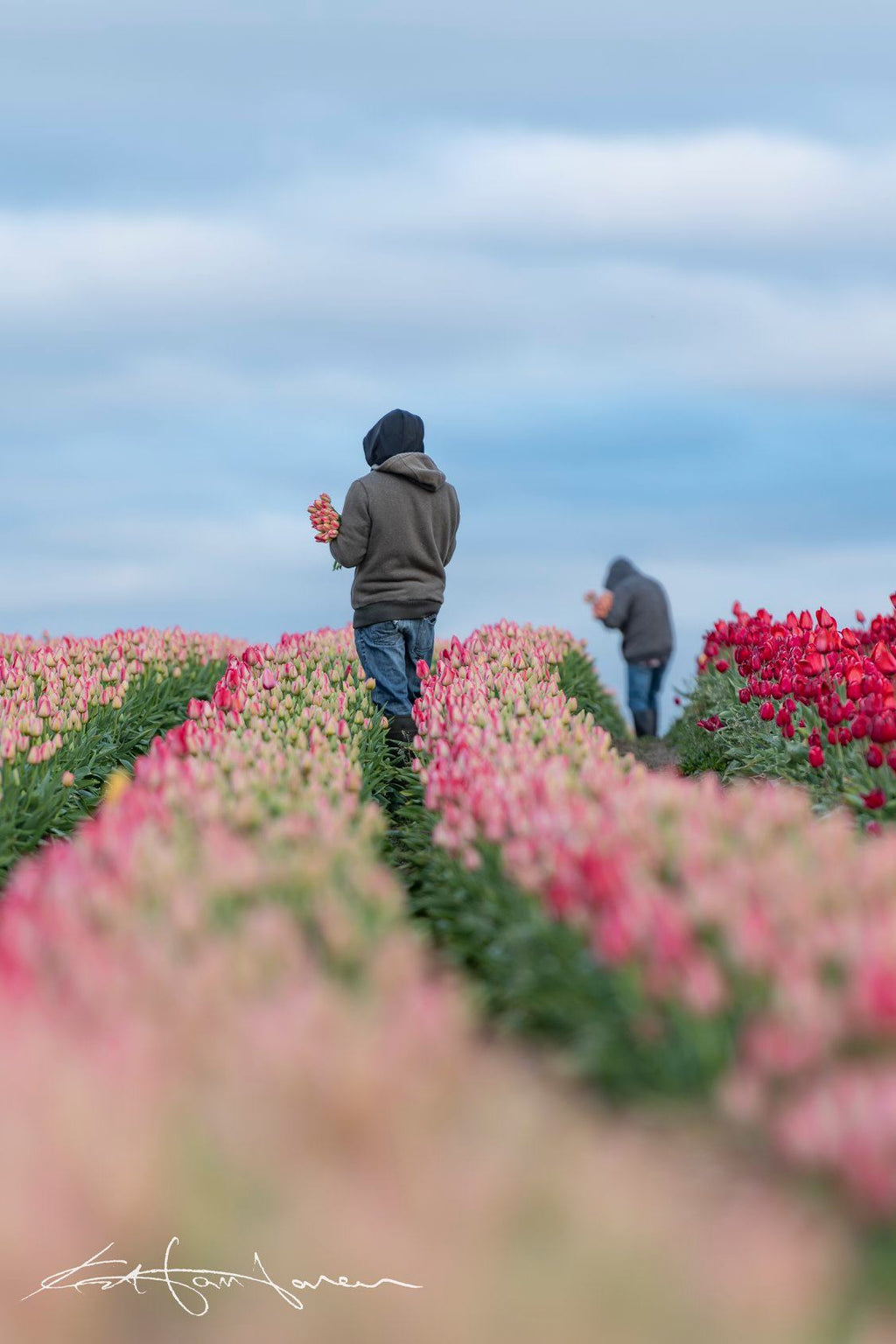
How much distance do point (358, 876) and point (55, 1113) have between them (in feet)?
4.98

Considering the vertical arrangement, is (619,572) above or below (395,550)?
above

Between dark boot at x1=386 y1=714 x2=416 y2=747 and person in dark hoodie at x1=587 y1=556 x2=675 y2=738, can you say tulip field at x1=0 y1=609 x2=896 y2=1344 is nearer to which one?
dark boot at x1=386 y1=714 x2=416 y2=747

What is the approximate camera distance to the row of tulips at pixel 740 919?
306 centimetres

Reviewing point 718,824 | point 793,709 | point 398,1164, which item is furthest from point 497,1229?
point 793,709

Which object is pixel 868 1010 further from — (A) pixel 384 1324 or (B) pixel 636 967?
(A) pixel 384 1324

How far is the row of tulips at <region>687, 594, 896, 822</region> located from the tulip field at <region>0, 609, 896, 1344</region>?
1.94m

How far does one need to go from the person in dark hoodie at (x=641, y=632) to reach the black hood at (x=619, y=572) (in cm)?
41

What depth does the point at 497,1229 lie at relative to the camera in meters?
2.60

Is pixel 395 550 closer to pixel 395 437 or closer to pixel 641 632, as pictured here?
→ pixel 395 437

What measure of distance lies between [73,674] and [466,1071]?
9741mm
